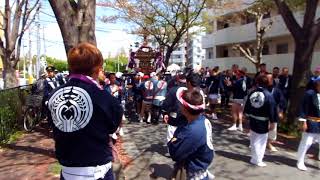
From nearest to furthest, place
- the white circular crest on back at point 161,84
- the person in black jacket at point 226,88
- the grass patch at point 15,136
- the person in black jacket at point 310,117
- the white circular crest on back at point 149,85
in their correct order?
1. the person in black jacket at point 310,117
2. the grass patch at point 15,136
3. the white circular crest on back at point 161,84
4. the white circular crest on back at point 149,85
5. the person in black jacket at point 226,88

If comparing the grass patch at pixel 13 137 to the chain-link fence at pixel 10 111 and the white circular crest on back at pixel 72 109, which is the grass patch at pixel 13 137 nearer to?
the chain-link fence at pixel 10 111

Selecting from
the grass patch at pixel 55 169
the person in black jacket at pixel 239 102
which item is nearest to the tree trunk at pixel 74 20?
the grass patch at pixel 55 169

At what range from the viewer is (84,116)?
3625mm

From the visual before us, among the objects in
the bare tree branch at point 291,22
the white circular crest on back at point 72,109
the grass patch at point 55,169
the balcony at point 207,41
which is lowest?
the grass patch at point 55,169

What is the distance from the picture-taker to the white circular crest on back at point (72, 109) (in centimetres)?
362

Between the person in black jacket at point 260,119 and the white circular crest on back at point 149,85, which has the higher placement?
the white circular crest on back at point 149,85

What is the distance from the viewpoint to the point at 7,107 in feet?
39.9

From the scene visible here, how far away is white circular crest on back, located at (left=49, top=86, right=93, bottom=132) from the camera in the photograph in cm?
362

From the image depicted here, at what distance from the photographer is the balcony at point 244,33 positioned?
114 feet

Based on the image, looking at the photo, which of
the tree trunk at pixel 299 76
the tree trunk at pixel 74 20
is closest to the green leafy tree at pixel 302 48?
the tree trunk at pixel 299 76

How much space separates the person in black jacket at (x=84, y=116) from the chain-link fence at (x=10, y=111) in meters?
8.00

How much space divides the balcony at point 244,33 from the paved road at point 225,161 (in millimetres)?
21479

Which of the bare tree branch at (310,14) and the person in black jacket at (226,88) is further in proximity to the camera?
the person in black jacket at (226,88)

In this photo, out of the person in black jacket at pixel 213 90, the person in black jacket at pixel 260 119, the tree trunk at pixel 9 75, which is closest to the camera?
the person in black jacket at pixel 260 119
